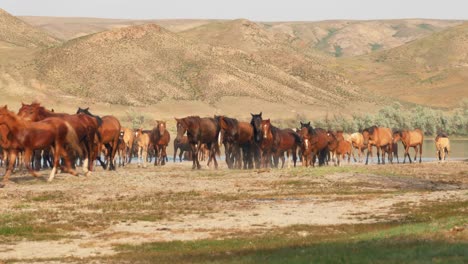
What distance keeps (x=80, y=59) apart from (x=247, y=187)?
398ft

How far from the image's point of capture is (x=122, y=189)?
30.3m

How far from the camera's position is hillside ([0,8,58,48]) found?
180m

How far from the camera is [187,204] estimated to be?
2602 cm

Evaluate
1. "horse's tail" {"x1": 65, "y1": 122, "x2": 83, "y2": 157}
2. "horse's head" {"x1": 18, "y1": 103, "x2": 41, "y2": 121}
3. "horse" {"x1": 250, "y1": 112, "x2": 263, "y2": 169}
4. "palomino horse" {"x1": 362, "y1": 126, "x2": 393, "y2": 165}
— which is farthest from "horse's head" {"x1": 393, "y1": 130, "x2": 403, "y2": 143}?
"horse's tail" {"x1": 65, "y1": 122, "x2": 83, "y2": 157}

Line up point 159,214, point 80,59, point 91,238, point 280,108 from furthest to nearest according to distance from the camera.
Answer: point 80,59
point 280,108
point 159,214
point 91,238

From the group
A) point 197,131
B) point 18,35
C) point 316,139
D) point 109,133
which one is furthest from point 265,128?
point 18,35

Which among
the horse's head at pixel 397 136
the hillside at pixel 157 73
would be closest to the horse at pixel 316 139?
the horse's head at pixel 397 136

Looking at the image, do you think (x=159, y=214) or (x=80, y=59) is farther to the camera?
(x=80, y=59)

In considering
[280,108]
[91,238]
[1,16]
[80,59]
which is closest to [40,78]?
[80,59]

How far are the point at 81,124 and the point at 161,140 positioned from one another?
17122mm

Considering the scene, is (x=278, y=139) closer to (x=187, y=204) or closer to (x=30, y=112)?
(x=30, y=112)

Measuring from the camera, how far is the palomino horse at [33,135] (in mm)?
31578

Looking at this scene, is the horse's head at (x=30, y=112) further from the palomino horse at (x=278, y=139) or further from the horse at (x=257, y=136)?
the palomino horse at (x=278, y=139)

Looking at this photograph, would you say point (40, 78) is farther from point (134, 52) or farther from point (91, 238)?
point (91, 238)
